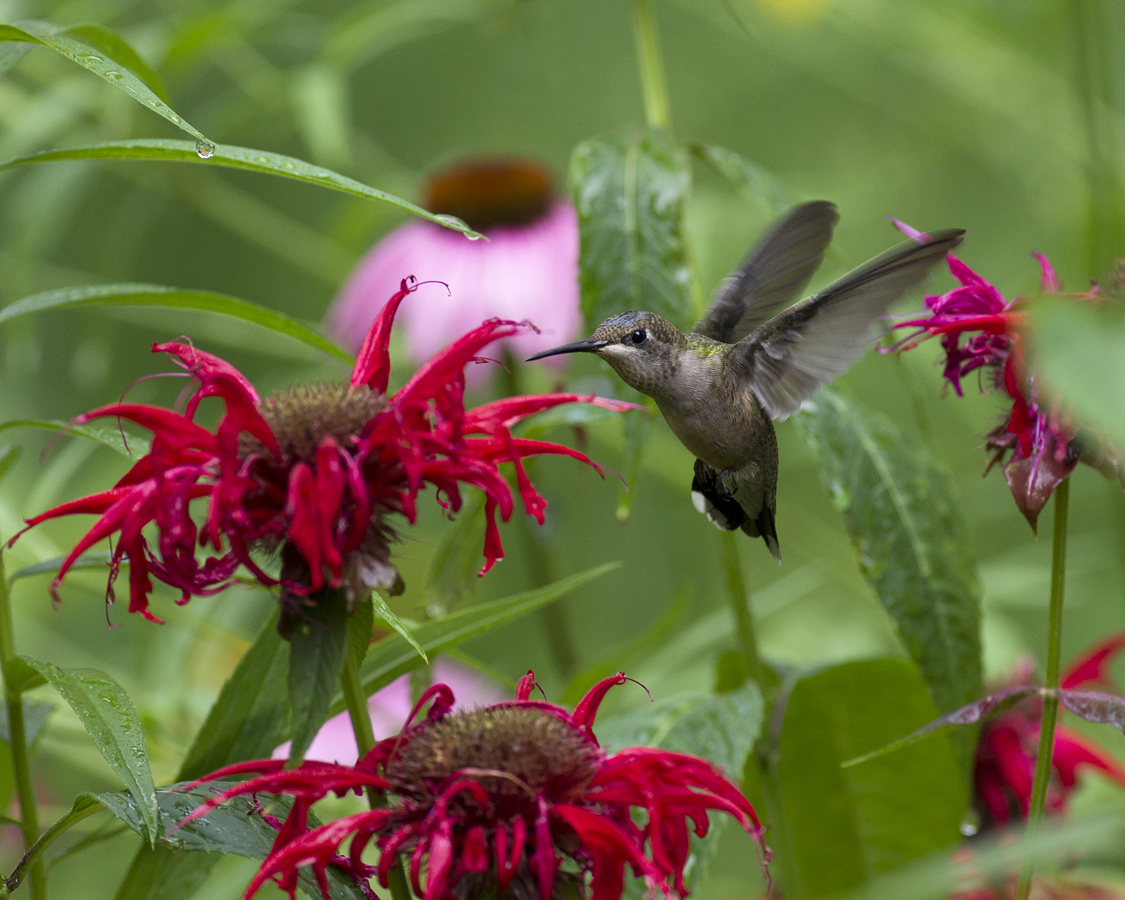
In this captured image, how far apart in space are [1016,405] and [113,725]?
13.2 inches

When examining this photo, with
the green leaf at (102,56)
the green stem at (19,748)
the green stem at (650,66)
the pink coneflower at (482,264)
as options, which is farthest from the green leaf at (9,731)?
the pink coneflower at (482,264)

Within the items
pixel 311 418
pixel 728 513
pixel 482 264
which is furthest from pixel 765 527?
pixel 482 264

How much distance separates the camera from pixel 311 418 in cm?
38

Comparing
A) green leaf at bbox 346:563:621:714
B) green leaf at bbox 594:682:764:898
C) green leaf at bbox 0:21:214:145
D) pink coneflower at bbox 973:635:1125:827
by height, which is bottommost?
pink coneflower at bbox 973:635:1125:827

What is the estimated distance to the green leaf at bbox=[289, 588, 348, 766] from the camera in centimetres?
33

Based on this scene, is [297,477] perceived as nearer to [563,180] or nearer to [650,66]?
[650,66]

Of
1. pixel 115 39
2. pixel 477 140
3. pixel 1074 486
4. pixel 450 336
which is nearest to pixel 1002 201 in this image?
pixel 1074 486

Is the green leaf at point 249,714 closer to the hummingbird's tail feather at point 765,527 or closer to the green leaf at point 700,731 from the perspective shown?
the green leaf at point 700,731

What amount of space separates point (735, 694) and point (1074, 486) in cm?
121

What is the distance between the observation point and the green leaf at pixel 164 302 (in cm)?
45

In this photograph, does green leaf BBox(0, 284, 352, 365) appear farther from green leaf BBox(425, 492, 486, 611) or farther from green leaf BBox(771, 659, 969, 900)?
green leaf BBox(771, 659, 969, 900)

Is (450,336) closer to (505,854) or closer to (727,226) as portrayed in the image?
(727,226)

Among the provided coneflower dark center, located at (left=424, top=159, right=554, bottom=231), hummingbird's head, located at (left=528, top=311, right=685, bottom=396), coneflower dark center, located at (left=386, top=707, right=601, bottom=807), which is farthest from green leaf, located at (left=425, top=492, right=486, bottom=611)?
coneflower dark center, located at (left=424, top=159, right=554, bottom=231)

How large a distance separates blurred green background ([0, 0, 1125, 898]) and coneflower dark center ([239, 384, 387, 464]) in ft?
0.16
